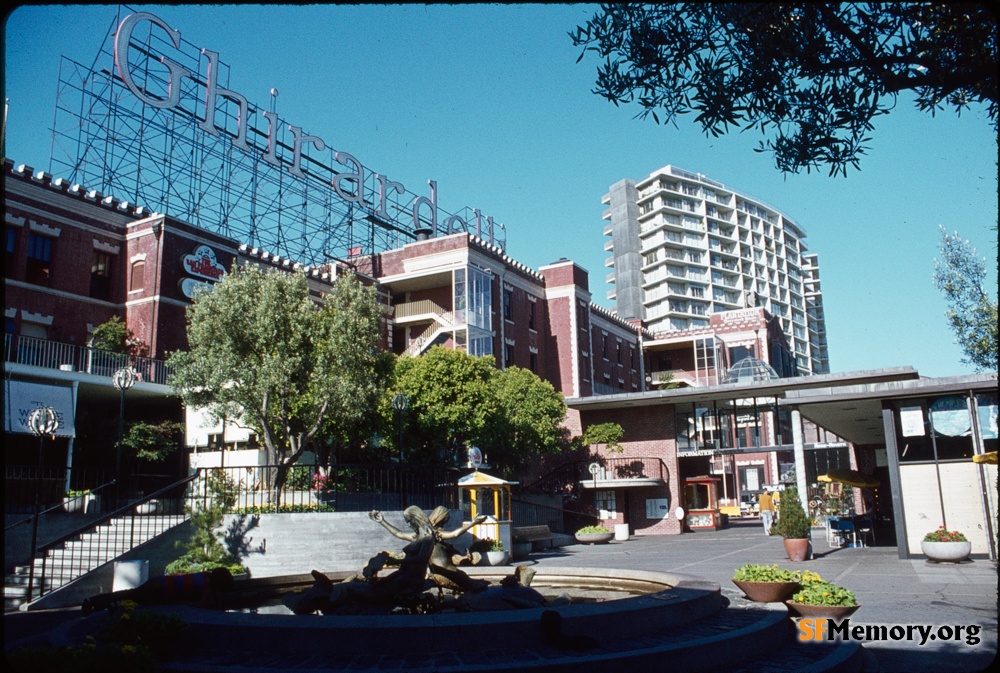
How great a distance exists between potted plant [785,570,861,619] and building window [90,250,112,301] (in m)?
26.9

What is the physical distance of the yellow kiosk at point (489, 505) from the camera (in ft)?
64.3

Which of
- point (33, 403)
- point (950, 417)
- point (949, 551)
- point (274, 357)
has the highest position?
point (274, 357)

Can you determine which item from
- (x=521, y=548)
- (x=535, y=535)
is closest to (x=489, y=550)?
(x=521, y=548)

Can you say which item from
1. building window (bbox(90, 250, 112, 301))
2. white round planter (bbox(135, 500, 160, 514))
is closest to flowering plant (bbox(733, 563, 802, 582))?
white round planter (bbox(135, 500, 160, 514))

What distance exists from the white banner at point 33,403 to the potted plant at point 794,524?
1923 cm

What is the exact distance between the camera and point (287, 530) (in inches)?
648

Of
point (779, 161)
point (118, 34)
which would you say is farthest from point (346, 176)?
point (779, 161)

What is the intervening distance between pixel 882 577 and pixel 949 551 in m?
3.05

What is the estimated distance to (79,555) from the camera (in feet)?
52.5

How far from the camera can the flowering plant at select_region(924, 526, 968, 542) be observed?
17.1m

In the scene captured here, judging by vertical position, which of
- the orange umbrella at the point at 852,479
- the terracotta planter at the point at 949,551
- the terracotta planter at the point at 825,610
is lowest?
the terracotta planter at the point at 949,551

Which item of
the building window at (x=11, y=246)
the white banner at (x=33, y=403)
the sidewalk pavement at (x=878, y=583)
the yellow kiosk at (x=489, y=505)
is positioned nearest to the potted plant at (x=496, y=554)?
the yellow kiosk at (x=489, y=505)

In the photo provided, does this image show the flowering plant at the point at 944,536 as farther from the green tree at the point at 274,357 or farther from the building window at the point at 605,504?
the building window at the point at 605,504

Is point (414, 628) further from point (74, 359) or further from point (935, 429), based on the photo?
point (74, 359)
